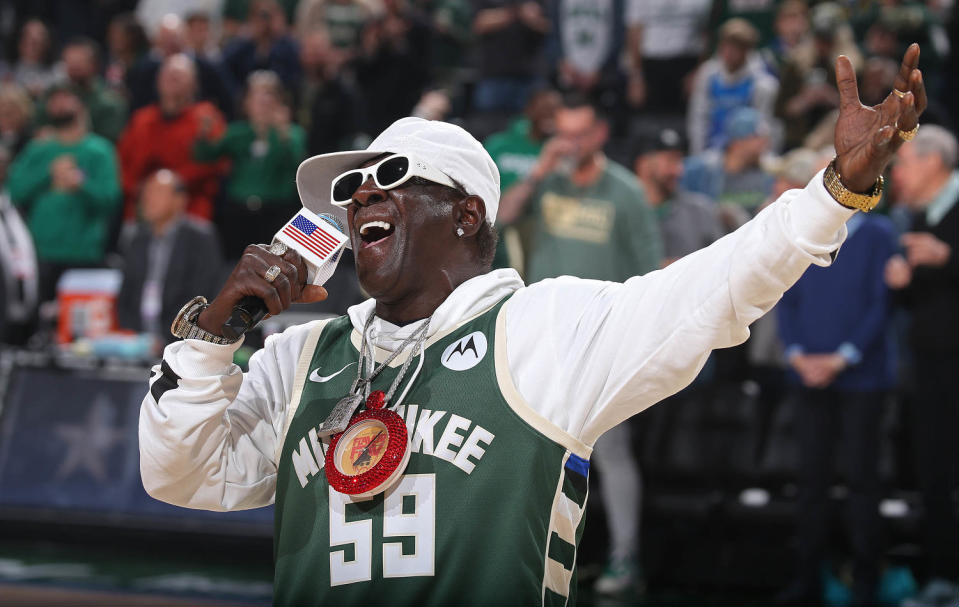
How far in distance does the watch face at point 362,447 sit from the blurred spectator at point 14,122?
31.0ft

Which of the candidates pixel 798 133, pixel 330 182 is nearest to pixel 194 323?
pixel 330 182

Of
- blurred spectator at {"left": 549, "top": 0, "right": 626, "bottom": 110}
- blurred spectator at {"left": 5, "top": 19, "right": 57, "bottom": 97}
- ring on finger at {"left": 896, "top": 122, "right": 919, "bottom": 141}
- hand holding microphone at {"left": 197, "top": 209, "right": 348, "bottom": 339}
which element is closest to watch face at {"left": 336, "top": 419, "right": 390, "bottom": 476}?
hand holding microphone at {"left": 197, "top": 209, "right": 348, "bottom": 339}

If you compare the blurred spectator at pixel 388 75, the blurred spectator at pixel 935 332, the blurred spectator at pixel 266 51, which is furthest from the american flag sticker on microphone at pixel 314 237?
the blurred spectator at pixel 266 51

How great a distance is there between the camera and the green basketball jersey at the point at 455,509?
264 cm

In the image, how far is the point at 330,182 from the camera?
10.3ft

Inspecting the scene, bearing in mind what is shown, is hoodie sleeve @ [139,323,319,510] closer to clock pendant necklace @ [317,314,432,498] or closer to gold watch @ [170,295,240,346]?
gold watch @ [170,295,240,346]

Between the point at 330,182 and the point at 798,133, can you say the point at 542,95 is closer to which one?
the point at 798,133

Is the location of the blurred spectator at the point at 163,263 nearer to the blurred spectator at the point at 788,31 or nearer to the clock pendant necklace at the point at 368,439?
the blurred spectator at the point at 788,31

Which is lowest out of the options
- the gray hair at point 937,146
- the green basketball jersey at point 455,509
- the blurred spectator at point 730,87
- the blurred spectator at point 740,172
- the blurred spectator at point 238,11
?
the green basketball jersey at point 455,509

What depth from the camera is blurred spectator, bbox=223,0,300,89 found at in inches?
475

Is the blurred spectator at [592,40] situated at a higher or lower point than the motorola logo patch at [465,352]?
higher

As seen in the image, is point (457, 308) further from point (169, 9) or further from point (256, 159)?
point (169, 9)

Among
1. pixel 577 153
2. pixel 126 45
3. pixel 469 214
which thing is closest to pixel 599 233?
pixel 577 153

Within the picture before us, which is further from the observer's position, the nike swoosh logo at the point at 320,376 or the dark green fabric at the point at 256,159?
the dark green fabric at the point at 256,159
